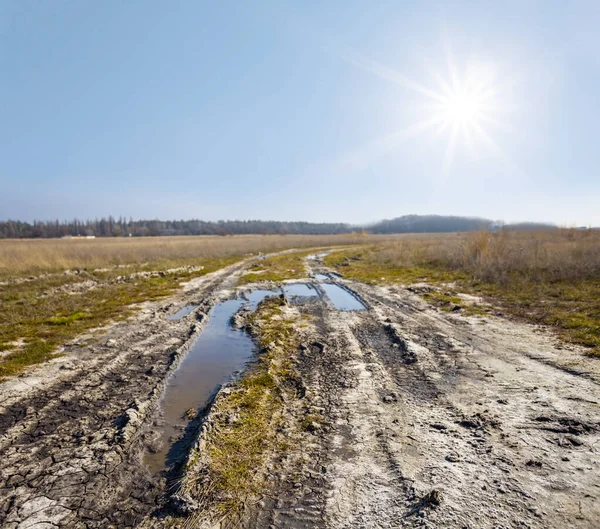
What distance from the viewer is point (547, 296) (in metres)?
10.2

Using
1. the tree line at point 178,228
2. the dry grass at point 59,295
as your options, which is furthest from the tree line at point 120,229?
the dry grass at point 59,295

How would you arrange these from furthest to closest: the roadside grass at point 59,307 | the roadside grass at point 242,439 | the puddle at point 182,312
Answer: the puddle at point 182,312, the roadside grass at point 59,307, the roadside grass at point 242,439

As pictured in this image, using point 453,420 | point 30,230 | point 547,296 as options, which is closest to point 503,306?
point 547,296

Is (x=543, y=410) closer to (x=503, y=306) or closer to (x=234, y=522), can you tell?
(x=234, y=522)

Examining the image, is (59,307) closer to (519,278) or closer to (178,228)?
(519,278)

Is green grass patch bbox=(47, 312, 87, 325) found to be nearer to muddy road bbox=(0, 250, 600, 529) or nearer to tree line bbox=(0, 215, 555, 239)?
muddy road bbox=(0, 250, 600, 529)

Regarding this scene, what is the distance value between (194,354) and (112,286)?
963cm

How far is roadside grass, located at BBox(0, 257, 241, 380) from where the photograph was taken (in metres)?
6.31

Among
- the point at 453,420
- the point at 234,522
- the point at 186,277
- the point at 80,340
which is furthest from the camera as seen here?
the point at 186,277

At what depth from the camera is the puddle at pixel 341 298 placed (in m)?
10.2

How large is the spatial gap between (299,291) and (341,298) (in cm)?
201

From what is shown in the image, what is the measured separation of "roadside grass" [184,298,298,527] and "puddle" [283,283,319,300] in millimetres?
5785

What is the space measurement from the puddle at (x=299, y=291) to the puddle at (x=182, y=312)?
3.42 meters

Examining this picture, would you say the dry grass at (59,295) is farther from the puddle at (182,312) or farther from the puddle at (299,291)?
the puddle at (299,291)
